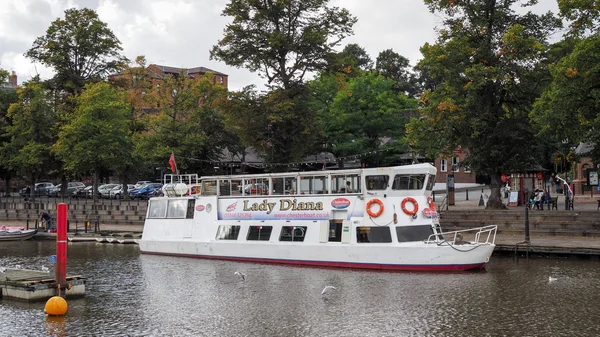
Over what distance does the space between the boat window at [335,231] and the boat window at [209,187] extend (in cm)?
797

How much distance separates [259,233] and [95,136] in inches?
1337

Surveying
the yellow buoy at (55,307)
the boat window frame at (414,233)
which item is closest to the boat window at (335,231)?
the boat window frame at (414,233)

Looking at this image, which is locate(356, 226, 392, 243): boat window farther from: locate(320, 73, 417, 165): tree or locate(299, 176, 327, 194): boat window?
locate(320, 73, 417, 165): tree

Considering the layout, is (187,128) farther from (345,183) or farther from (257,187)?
(345,183)

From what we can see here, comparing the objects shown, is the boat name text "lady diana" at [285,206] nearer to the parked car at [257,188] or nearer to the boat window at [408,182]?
the parked car at [257,188]

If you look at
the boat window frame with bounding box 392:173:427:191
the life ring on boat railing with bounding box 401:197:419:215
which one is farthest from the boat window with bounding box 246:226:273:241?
the life ring on boat railing with bounding box 401:197:419:215

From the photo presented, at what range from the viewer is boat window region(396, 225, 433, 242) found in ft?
101

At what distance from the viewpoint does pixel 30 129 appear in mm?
71000

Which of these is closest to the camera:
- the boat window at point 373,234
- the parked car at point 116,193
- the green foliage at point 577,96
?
the boat window at point 373,234

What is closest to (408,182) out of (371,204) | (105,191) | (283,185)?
(371,204)

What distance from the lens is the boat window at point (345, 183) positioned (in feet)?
107

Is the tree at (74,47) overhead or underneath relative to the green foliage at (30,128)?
overhead

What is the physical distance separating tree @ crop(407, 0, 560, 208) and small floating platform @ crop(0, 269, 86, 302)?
28.0 m

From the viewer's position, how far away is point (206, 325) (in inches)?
842
